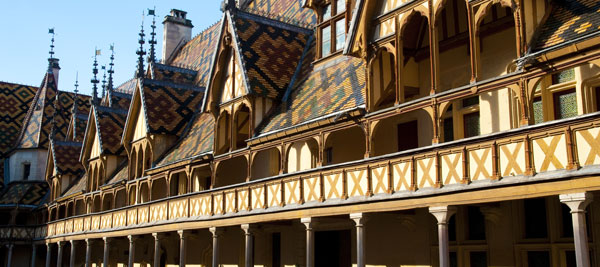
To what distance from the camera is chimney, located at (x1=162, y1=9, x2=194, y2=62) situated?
46719 millimetres

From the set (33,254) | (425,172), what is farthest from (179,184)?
(33,254)

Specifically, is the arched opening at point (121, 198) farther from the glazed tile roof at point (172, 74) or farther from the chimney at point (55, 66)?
the chimney at point (55, 66)

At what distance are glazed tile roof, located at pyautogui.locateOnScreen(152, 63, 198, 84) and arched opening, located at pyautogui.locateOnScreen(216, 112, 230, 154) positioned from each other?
30.0 ft

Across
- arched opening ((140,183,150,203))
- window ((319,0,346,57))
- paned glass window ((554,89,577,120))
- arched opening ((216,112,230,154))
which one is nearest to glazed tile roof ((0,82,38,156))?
arched opening ((140,183,150,203))

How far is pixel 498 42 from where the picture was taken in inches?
664

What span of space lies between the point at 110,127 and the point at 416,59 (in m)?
23.6

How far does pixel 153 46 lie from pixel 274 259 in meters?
16.2

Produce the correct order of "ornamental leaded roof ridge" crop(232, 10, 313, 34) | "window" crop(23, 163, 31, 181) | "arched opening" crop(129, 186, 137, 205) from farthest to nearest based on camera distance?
1. "window" crop(23, 163, 31, 181)
2. "arched opening" crop(129, 186, 137, 205)
3. "ornamental leaded roof ridge" crop(232, 10, 313, 34)

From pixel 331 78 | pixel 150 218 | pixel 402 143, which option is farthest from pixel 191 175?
pixel 402 143

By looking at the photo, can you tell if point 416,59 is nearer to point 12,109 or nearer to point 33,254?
point 33,254

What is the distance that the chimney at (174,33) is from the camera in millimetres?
46719

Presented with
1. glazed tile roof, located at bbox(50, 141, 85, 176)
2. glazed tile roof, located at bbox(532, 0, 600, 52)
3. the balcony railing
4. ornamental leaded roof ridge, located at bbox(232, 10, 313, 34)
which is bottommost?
the balcony railing

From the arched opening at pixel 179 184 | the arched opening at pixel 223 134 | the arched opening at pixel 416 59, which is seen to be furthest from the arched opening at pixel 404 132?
the arched opening at pixel 179 184

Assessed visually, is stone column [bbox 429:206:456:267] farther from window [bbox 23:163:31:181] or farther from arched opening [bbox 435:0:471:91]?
window [bbox 23:163:31:181]
